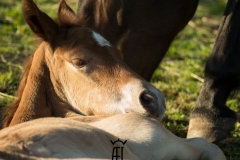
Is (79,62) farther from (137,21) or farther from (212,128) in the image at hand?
(212,128)

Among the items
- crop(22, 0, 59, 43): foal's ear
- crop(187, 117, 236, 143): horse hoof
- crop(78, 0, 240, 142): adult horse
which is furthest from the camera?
crop(78, 0, 240, 142): adult horse

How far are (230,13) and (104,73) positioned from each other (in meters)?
1.58

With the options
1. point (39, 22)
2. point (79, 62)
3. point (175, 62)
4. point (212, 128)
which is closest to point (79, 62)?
point (79, 62)

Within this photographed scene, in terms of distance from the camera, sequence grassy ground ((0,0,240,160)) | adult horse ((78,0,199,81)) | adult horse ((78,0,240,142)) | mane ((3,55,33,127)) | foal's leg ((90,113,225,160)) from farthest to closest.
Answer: grassy ground ((0,0,240,160)) < adult horse ((78,0,199,81)) < adult horse ((78,0,240,142)) < mane ((3,55,33,127)) < foal's leg ((90,113,225,160))

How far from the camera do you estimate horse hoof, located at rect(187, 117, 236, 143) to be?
5090 mm

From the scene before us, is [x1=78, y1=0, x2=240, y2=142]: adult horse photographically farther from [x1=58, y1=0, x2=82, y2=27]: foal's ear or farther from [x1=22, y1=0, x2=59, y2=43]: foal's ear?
[x1=22, y1=0, x2=59, y2=43]: foal's ear

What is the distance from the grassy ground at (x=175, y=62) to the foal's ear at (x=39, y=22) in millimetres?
292

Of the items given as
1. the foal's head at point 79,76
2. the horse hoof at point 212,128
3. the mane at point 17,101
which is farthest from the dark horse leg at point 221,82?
the mane at point 17,101

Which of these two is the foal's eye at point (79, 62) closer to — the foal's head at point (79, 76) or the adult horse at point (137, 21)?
the foal's head at point (79, 76)

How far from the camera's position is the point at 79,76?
4.34m

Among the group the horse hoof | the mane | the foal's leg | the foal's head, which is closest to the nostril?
the foal's head

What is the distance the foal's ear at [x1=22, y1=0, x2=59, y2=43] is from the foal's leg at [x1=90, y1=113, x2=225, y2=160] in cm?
94

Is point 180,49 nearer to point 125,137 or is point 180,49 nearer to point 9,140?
point 125,137

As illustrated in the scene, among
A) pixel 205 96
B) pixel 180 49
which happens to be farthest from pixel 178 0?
pixel 180 49
